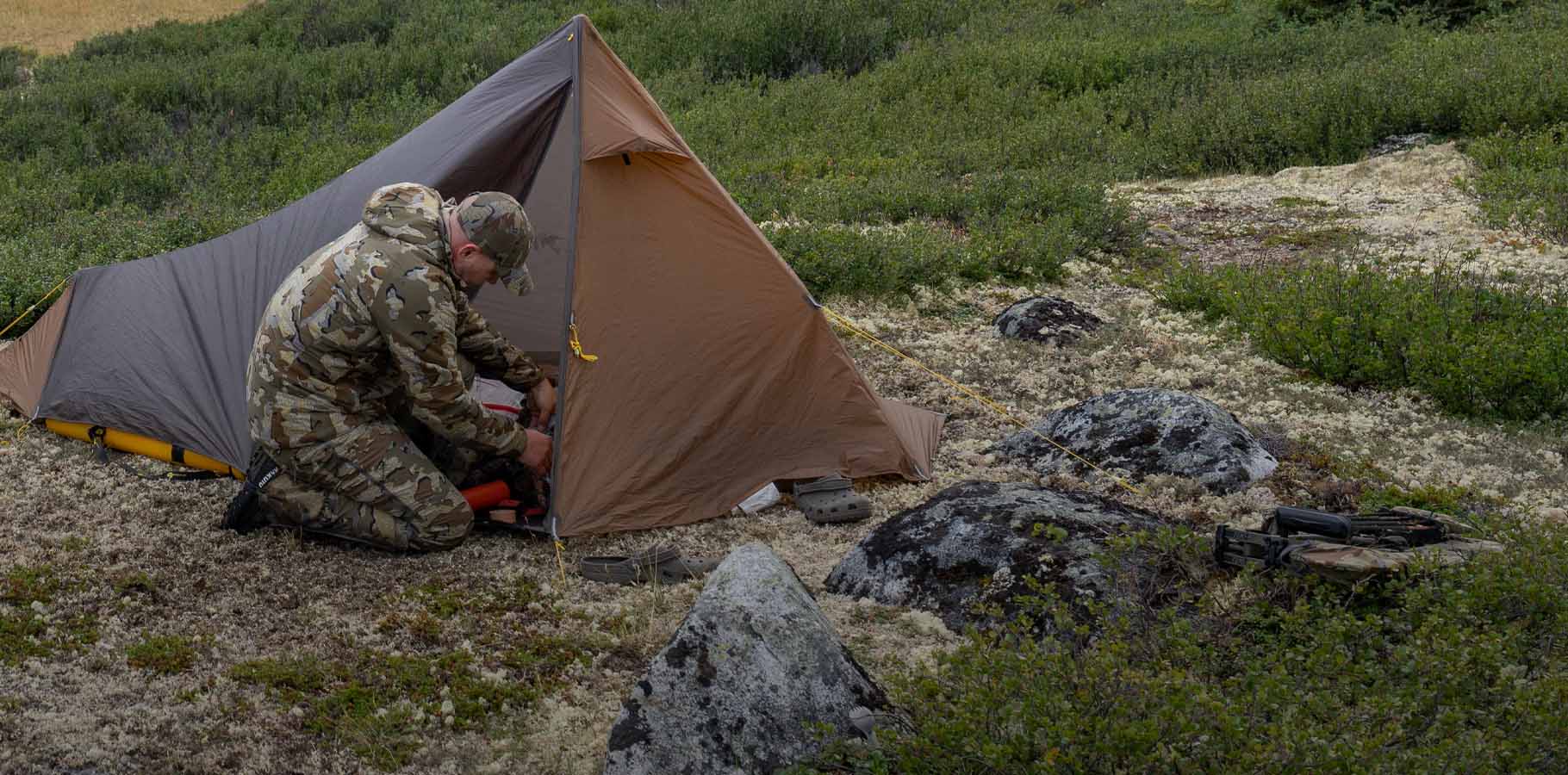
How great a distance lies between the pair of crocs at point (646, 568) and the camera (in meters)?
5.14

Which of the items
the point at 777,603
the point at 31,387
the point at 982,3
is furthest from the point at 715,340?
the point at 982,3

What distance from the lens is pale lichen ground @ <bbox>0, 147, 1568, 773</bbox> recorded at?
3.96 m

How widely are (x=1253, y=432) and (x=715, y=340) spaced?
2.85m

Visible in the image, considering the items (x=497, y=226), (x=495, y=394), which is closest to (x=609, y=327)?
(x=497, y=226)

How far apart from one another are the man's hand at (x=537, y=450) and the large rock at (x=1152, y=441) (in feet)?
7.66

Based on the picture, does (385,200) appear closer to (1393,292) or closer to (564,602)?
(564,602)

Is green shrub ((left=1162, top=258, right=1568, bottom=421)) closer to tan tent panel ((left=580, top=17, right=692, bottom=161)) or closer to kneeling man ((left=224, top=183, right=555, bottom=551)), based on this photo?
tan tent panel ((left=580, top=17, right=692, bottom=161))

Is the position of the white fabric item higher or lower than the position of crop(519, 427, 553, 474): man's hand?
lower

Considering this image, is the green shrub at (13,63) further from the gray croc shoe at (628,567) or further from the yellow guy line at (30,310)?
the gray croc shoe at (628,567)

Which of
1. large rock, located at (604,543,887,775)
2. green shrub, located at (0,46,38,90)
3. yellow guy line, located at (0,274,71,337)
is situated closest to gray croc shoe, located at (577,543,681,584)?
large rock, located at (604,543,887,775)

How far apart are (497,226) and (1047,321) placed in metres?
4.37

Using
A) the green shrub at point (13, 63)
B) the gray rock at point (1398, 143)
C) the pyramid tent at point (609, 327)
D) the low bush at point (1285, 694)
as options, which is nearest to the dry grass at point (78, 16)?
the green shrub at point (13, 63)

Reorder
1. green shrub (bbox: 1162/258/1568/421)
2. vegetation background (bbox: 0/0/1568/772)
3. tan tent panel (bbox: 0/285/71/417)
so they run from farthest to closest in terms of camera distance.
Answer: tan tent panel (bbox: 0/285/71/417)
green shrub (bbox: 1162/258/1568/421)
vegetation background (bbox: 0/0/1568/772)

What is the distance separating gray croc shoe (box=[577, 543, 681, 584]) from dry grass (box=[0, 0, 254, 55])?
74.6 feet
